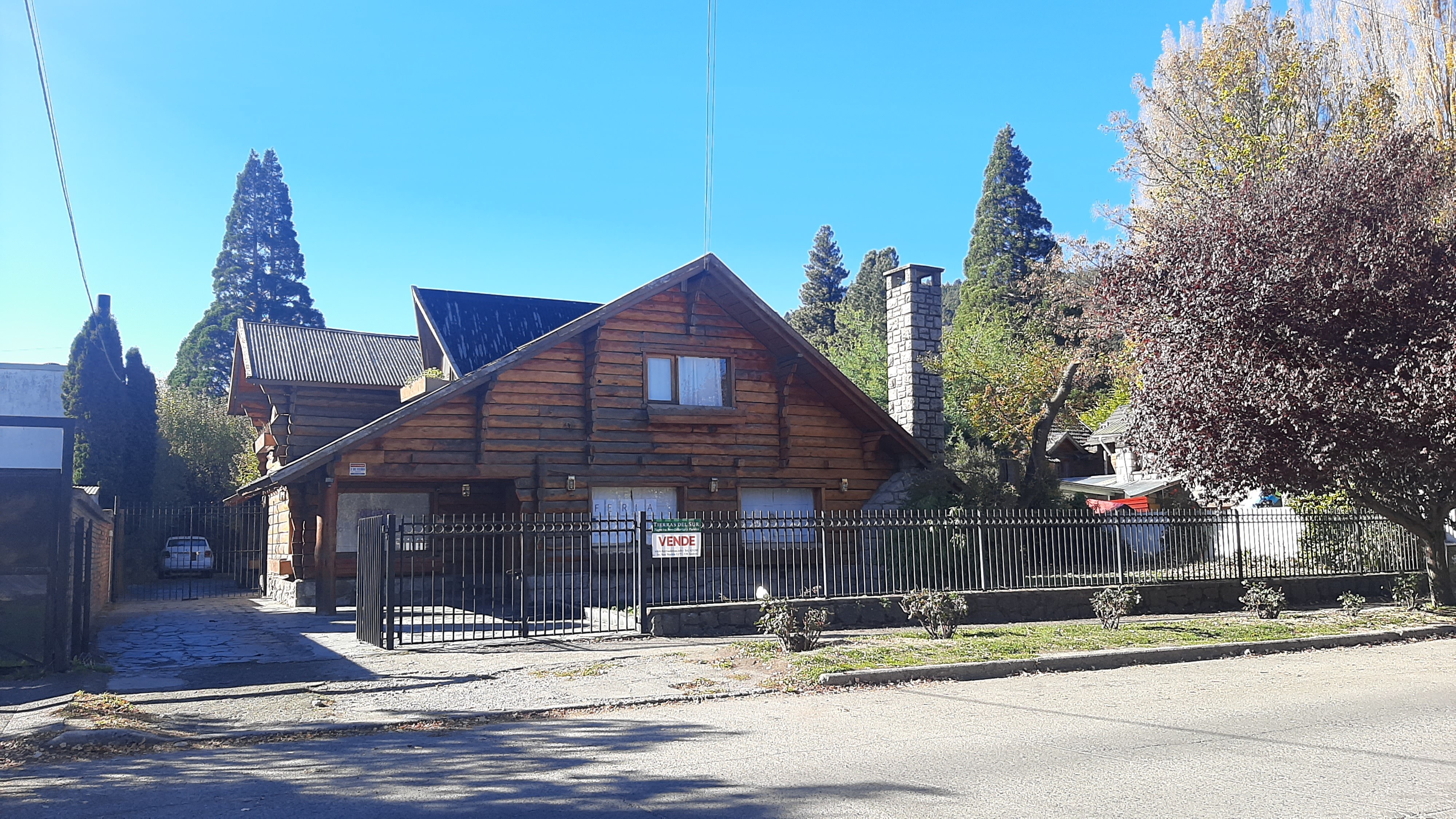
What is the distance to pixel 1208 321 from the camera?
16266 millimetres

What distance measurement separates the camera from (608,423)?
20828 millimetres

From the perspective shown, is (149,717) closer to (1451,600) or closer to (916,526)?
(916,526)

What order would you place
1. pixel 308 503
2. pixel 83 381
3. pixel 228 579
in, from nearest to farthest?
pixel 308 503, pixel 228 579, pixel 83 381

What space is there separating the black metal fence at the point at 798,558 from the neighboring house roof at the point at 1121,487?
17.8 meters

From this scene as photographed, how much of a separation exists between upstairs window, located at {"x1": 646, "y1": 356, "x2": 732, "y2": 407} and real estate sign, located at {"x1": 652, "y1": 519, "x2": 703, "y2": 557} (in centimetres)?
678

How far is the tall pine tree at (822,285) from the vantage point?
81750mm

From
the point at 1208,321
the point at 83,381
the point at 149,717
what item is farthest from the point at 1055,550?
the point at 83,381

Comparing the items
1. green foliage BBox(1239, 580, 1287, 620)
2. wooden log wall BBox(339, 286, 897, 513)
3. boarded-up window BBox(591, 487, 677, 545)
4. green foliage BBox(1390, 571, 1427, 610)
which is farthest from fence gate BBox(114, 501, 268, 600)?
green foliage BBox(1390, 571, 1427, 610)

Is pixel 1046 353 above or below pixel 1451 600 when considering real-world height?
above

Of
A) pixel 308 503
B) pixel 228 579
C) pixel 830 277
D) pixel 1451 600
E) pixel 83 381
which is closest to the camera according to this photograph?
pixel 1451 600

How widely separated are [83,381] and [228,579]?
1128 cm

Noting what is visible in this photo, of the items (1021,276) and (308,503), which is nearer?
(308,503)

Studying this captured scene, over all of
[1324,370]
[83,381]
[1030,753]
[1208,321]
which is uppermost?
[83,381]

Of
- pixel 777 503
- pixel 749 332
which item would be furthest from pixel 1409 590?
pixel 749 332
